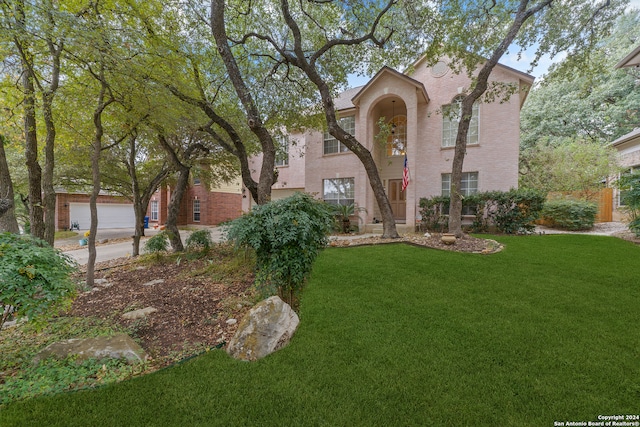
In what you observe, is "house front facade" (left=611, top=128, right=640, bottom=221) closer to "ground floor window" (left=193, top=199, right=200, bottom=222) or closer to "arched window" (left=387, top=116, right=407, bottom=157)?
"arched window" (left=387, top=116, right=407, bottom=157)

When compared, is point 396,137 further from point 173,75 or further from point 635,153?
point 635,153

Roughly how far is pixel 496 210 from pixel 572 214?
4130mm

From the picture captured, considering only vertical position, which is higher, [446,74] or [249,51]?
[446,74]

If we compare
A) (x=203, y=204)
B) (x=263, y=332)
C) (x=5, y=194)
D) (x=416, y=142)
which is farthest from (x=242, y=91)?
(x=203, y=204)

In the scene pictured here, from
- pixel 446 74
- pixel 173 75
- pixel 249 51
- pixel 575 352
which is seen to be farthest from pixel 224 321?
pixel 446 74

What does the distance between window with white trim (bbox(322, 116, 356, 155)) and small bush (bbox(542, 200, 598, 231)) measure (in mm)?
9637

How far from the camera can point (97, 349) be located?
2686mm

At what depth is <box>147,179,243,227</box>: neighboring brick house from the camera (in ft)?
69.1

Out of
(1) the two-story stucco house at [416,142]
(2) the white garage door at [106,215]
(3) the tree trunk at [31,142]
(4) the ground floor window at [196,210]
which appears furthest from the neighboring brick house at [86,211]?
(3) the tree trunk at [31,142]

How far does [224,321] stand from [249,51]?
8.26 metres

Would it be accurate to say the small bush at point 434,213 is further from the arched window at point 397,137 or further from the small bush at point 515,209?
the arched window at point 397,137

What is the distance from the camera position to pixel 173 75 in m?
6.15

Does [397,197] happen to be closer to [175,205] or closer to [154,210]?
[175,205]

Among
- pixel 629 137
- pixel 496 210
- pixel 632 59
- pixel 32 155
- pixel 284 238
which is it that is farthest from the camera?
pixel 629 137
